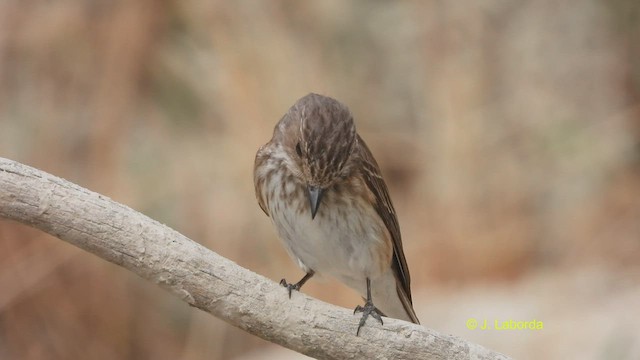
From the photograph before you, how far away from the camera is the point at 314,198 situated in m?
4.01

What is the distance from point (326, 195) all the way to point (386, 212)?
363 millimetres

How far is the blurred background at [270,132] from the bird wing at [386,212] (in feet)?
8.12

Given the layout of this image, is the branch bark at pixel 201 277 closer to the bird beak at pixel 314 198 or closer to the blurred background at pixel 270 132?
the bird beak at pixel 314 198

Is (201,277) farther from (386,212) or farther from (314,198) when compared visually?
(386,212)

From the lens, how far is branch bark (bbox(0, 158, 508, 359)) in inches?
131

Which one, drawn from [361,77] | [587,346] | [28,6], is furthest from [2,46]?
[587,346]

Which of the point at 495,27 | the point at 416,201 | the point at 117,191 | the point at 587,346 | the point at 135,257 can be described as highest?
the point at 495,27

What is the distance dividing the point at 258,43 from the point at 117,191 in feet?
4.61

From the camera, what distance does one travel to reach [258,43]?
7543 millimetres

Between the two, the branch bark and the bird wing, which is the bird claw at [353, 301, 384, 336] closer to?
the branch bark

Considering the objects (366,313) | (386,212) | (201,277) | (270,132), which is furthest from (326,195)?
(270,132)

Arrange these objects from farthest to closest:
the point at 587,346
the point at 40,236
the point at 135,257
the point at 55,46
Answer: the point at 55,46 < the point at 40,236 < the point at 587,346 < the point at 135,257

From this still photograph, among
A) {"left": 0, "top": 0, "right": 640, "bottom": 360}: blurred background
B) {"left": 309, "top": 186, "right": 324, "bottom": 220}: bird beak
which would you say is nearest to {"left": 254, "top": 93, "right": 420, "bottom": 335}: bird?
{"left": 309, "top": 186, "right": 324, "bottom": 220}: bird beak

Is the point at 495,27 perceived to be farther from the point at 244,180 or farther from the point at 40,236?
the point at 40,236
